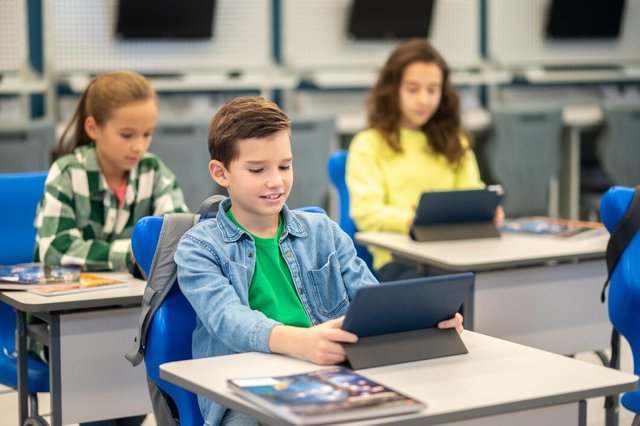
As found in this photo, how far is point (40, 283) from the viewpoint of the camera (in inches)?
109

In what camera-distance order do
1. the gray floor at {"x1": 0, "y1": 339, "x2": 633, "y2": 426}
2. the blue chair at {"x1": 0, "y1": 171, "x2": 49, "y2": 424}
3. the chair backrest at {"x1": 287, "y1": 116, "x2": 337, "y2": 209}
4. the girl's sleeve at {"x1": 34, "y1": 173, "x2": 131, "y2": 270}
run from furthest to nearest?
the chair backrest at {"x1": 287, "y1": 116, "x2": 337, "y2": 209} → the gray floor at {"x1": 0, "y1": 339, "x2": 633, "y2": 426} → the blue chair at {"x1": 0, "y1": 171, "x2": 49, "y2": 424} → the girl's sleeve at {"x1": 34, "y1": 173, "x2": 131, "y2": 270}

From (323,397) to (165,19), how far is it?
544 cm

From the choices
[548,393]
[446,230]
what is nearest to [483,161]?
[446,230]

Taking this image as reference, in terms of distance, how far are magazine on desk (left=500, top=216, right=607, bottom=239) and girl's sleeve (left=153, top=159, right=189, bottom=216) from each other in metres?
1.20

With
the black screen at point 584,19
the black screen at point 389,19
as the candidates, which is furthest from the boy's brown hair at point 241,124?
the black screen at point 584,19

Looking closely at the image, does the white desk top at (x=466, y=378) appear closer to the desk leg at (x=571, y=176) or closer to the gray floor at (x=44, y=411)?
the gray floor at (x=44, y=411)

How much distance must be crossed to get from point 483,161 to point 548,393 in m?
5.90

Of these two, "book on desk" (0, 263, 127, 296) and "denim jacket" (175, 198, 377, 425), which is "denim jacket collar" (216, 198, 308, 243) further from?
"book on desk" (0, 263, 127, 296)

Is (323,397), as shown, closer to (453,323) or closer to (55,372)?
(453,323)

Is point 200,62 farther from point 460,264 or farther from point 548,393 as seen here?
point 548,393

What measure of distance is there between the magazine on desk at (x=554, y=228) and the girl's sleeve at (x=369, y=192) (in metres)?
0.38

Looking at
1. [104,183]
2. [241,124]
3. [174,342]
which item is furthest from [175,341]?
[104,183]

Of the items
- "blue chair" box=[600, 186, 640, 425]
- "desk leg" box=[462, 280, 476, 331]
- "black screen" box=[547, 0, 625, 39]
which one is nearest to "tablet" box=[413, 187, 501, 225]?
A: "desk leg" box=[462, 280, 476, 331]

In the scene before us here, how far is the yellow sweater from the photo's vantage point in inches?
150
